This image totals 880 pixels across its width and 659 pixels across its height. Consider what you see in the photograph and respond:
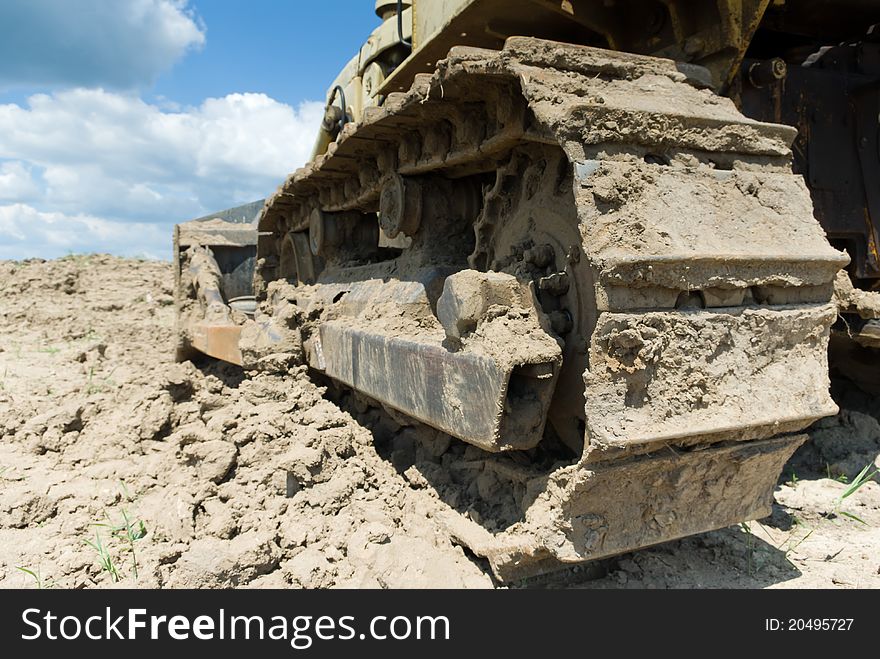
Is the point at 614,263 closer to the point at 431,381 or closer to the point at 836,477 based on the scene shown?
the point at 431,381

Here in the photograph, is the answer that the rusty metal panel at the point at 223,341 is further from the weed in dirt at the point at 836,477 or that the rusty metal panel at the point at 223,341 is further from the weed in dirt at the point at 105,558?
the weed in dirt at the point at 836,477

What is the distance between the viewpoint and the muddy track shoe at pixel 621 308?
1844 mm

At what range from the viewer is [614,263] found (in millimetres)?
1771

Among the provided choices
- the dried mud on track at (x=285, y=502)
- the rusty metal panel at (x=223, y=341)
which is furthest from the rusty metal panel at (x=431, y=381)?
the rusty metal panel at (x=223, y=341)

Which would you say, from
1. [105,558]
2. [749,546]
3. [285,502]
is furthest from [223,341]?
[749,546]

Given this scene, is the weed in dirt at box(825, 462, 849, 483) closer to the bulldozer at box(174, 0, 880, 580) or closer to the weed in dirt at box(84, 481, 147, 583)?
the bulldozer at box(174, 0, 880, 580)

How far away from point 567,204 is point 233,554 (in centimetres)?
153

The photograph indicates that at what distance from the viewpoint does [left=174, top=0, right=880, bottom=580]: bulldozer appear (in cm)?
186

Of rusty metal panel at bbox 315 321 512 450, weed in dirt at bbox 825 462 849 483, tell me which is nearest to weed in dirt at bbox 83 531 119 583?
rusty metal panel at bbox 315 321 512 450

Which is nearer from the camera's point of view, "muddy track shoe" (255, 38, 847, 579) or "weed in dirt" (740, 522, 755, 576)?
"muddy track shoe" (255, 38, 847, 579)

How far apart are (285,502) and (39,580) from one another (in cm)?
84

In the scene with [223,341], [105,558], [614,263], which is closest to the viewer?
[614,263]
